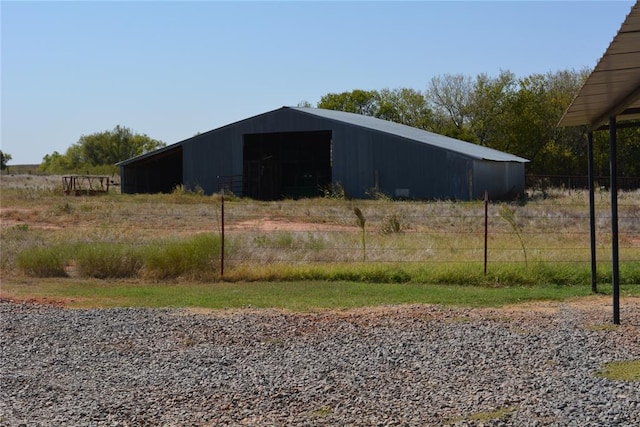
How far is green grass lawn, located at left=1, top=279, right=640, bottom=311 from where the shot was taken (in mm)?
13945

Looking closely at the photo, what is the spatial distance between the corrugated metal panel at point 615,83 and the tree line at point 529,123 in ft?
165

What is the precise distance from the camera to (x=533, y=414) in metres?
6.93

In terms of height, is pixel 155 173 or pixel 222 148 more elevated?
pixel 222 148

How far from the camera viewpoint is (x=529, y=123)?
6769cm

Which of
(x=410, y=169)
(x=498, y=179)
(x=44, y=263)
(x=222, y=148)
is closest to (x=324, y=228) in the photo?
(x=44, y=263)

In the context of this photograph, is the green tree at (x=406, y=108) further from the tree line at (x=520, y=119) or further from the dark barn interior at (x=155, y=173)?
the dark barn interior at (x=155, y=173)

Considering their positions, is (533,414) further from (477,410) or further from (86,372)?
(86,372)

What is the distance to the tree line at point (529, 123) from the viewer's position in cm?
6381

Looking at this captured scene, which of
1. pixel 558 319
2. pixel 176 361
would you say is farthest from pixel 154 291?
pixel 558 319

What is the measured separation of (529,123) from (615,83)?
6053 centimetres

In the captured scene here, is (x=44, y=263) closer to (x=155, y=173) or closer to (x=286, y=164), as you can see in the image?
(x=286, y=164)

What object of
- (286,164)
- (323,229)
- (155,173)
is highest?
(286,164)

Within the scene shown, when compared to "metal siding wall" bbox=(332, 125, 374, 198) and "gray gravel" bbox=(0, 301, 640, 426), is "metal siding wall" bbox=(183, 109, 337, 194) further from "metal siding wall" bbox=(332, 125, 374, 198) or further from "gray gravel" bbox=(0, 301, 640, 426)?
"gray gravel" bbox=(0, 301, 640, 426)

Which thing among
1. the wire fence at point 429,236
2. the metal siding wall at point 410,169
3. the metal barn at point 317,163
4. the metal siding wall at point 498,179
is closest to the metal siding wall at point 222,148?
the metal barn at point 317,163
